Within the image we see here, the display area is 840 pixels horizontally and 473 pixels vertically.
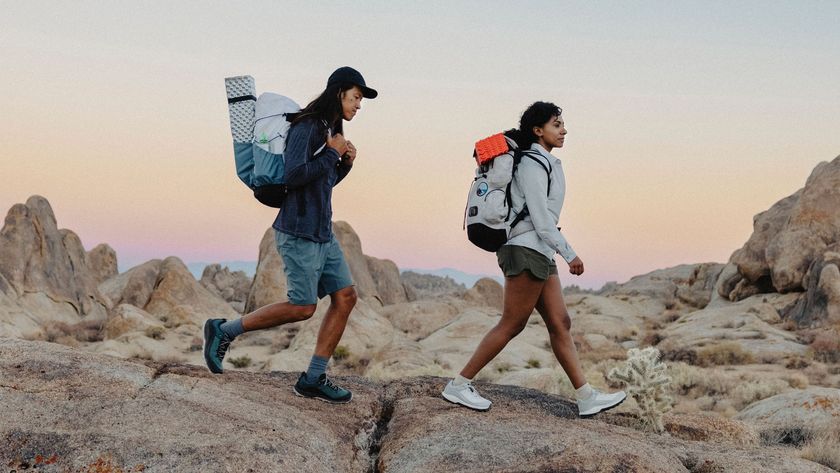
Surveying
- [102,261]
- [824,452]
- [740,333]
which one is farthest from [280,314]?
[102,261]

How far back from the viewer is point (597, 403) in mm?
5855

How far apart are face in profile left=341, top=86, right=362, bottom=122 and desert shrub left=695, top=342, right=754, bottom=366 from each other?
55.2ft

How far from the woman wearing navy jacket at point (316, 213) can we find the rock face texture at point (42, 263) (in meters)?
25.5

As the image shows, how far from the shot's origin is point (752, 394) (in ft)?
46.5

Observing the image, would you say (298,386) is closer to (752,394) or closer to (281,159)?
(281,159)

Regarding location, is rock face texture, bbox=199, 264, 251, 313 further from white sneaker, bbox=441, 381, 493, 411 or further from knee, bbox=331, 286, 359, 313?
white sneaker, bbox=441, 381, 493, 411

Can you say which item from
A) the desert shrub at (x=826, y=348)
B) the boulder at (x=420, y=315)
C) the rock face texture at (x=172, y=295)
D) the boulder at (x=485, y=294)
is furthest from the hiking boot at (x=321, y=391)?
the boulder at (x=485, y=294)

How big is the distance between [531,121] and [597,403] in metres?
2.16

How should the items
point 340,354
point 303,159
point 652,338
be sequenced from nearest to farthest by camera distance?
point 303,159 → point 340,354 → point 652,338

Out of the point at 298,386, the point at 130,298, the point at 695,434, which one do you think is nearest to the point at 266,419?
the point at 298,386

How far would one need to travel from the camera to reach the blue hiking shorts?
17.7 ft

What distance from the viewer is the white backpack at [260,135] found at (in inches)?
209

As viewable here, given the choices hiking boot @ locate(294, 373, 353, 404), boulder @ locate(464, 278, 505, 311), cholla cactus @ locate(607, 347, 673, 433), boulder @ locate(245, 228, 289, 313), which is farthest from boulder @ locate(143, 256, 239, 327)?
cholla cactus @ locate(607, 347, 673, 433)

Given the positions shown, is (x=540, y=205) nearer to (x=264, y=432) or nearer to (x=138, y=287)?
(x=264, y=432)
